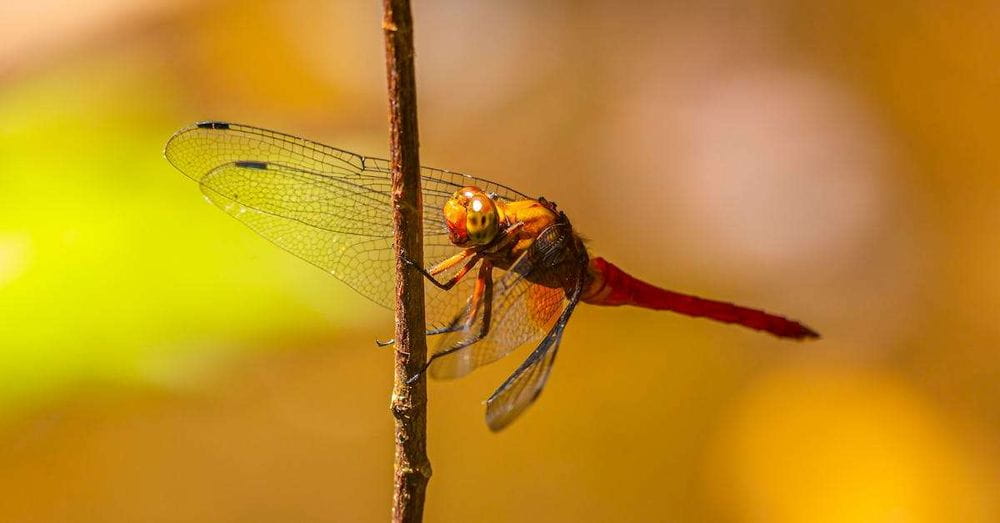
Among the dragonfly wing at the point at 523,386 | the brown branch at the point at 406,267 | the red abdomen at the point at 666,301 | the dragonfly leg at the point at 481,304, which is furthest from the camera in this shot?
the red abdomen at the point at 666,301

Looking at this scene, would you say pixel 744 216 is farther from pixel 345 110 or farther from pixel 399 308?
pixel 399 308

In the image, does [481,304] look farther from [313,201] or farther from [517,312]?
[313,201]

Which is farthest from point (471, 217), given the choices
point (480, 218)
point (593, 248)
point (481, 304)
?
point (593, 248)

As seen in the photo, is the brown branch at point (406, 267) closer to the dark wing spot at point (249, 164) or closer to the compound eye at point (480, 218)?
the compound eye at point (480, 218)

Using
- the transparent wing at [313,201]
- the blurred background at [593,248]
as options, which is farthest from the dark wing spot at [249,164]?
the blurred background at [593,248]

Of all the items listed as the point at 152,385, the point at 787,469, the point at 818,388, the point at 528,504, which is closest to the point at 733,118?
the point at 818,388
